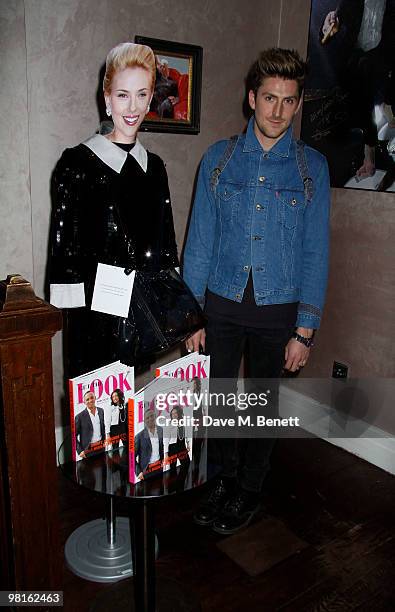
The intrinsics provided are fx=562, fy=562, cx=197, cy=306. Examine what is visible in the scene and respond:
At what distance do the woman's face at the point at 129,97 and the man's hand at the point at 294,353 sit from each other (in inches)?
34.9

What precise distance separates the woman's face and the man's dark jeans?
2.33ft

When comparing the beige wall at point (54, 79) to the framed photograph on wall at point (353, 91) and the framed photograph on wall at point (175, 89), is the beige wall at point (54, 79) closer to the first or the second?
the framed photograph on wall at point (175, 89)

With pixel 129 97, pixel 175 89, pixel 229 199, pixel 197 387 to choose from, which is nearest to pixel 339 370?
pixel 229 199

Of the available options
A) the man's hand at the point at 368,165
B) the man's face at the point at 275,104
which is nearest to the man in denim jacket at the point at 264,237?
the man's face at the point at 275,104

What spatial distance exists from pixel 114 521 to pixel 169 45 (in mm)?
1774

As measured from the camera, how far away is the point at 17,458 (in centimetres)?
104

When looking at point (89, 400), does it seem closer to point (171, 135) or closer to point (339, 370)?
point (171, 135)

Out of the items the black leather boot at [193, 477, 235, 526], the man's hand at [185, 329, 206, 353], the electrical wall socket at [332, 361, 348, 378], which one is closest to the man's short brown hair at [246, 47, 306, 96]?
the man's hand at [185, 329, 206, 353]

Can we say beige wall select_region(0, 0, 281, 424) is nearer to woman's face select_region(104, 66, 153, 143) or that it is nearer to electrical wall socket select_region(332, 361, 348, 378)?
woman's face select_region(104, 66, 153, 143)

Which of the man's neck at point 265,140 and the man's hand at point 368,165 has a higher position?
the man's neck at point 265,140

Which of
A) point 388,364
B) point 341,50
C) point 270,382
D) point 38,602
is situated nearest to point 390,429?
point 388,364

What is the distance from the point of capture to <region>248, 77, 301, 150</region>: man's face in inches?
68.8

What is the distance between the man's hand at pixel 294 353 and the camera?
1.96 meters

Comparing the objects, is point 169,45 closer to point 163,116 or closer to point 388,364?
point 163,116
